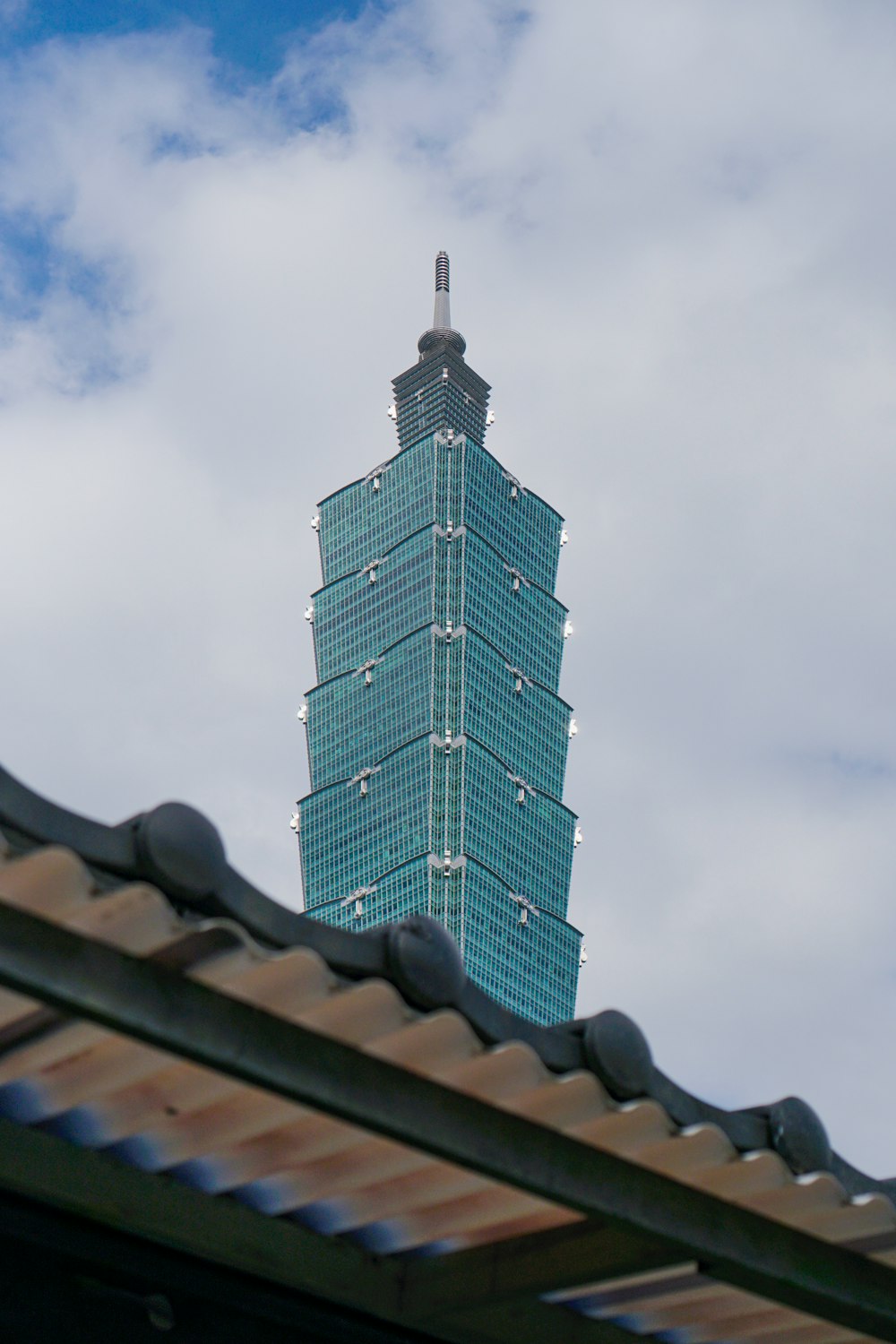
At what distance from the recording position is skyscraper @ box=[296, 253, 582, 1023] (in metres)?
129

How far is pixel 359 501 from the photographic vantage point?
145250 mm

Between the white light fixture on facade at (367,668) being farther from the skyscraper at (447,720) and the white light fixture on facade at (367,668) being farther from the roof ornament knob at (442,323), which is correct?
the roof ornament knob at (442,323)

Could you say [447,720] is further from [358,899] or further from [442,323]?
[442,323]

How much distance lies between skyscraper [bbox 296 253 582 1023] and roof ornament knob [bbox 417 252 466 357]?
26870 millimetres

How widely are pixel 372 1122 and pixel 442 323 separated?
177 meters

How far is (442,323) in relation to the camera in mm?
177625

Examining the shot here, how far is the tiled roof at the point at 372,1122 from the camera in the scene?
11.9ft

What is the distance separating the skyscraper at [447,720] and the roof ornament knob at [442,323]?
88.2ft

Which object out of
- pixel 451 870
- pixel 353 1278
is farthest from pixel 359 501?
pixel 353 1278

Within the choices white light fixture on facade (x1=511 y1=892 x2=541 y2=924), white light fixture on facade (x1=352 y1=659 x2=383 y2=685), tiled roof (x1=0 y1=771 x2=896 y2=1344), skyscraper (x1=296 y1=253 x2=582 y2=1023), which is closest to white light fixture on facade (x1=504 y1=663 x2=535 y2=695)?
skyscraper (x1=296 y1=253 x2=582 y2=1023)

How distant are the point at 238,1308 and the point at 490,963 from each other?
123917mm

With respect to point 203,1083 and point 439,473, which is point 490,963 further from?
point 203,1083

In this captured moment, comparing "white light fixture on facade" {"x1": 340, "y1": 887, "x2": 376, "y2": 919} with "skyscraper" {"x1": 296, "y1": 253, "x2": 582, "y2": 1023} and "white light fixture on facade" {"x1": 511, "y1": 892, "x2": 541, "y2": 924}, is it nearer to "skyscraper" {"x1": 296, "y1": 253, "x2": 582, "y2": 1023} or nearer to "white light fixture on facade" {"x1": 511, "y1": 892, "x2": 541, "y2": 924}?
"skyscraper" {"x1": 296, "y1": 253, "x2": 582, "y2": 1023}

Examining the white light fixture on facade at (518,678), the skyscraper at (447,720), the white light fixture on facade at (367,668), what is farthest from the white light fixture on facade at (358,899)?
the white light fixture on facade at (518,678)
